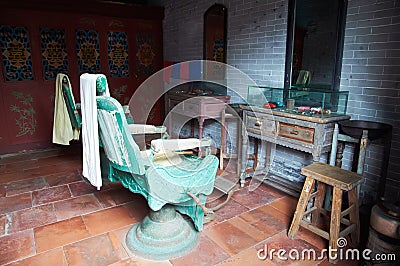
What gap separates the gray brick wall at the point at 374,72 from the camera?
228 centimetres

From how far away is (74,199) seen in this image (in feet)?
9.57

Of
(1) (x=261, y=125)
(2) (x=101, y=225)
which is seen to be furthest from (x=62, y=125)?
(1) (x=261, y=125)

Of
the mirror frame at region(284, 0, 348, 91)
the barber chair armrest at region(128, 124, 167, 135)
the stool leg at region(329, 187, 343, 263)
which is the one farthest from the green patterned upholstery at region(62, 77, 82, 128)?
the stool leg at region(329, 187, 343, 263)

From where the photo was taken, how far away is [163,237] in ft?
7.18

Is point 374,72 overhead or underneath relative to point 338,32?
underneath

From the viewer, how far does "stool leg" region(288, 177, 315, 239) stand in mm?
2178

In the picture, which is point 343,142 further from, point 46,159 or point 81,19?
point 81,19

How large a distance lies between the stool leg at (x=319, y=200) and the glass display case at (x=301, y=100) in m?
0.60

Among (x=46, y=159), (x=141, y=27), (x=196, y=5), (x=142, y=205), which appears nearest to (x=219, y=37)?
(x=196, y=5)

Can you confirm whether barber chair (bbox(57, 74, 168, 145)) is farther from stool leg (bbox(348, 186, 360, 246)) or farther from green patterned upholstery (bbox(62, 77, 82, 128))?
stool leg (bbox(348, 186, 360, 246))

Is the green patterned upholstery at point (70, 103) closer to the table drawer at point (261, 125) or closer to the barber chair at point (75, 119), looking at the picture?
the barber chair at point (75, 119)

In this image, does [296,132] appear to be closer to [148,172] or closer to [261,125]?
[261,125]

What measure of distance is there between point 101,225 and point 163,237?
62 centimetres

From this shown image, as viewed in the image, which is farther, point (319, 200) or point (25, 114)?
point (25, 114)
